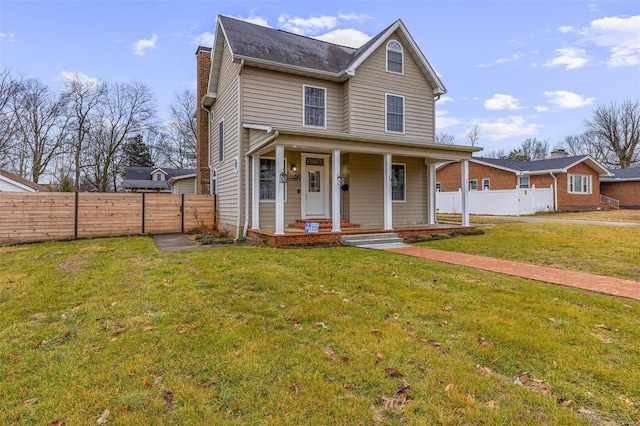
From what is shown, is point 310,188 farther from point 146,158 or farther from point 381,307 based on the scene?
point 146,158

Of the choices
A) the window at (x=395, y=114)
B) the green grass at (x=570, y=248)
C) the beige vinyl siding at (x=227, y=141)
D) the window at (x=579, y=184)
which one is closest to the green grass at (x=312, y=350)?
the green grass at (x=570, y=248)

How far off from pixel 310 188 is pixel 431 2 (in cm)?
Result: 833

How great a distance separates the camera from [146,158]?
1704 inches

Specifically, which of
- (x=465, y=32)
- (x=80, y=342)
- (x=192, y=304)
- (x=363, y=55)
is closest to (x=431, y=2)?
(x=465, y=32)

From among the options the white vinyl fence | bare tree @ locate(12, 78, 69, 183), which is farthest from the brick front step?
bare tree @ locate(12, 78, 69, 183)

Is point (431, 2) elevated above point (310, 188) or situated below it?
above

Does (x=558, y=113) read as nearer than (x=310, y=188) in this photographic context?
No

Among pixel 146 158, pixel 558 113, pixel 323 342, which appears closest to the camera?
pixel 323 342

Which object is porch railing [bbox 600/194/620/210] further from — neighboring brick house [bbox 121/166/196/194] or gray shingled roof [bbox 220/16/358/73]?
neighboring brick house [bbox 121/166/196/194]

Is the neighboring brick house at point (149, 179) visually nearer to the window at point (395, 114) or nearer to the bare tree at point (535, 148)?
the window at point (395, 114)

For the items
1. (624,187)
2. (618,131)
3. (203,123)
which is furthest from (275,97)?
(618,131)

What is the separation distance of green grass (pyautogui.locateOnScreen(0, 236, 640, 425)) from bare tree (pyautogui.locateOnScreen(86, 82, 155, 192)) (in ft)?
108

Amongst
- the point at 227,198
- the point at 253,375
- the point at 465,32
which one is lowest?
the point at 253,375

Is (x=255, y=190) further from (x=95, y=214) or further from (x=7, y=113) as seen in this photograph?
(x=7, y=113)
